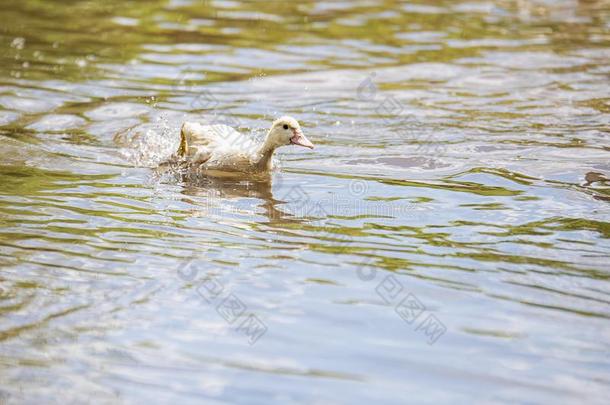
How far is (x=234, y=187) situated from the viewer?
1152 cm

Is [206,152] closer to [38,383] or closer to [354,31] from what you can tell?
[38,383]

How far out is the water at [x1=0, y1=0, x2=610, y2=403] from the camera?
23.2ft

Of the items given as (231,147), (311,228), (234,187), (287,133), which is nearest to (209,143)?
(231,147)

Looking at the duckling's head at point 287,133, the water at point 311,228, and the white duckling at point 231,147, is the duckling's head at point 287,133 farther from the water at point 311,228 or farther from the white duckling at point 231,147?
the water at point 311,228

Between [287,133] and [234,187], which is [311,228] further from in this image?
[287,133]

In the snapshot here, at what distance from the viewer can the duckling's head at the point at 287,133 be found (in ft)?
38.4

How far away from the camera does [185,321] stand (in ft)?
25.3

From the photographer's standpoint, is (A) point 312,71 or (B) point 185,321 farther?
(A) point 312,71

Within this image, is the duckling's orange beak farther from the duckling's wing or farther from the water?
the duckling's wing

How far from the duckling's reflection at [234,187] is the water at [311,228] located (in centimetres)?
5

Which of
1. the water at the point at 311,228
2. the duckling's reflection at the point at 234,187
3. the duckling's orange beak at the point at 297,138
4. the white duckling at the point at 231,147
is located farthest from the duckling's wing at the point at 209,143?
the duckling's orange beak at the point at 297,138

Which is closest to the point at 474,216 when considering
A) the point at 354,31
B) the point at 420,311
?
the point at 420,311

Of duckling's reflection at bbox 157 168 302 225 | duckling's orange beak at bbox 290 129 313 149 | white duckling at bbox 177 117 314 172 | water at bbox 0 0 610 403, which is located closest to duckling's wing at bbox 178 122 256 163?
white duckling at bbox 177 117 314 172

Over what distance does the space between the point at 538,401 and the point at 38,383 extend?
3160 mm
